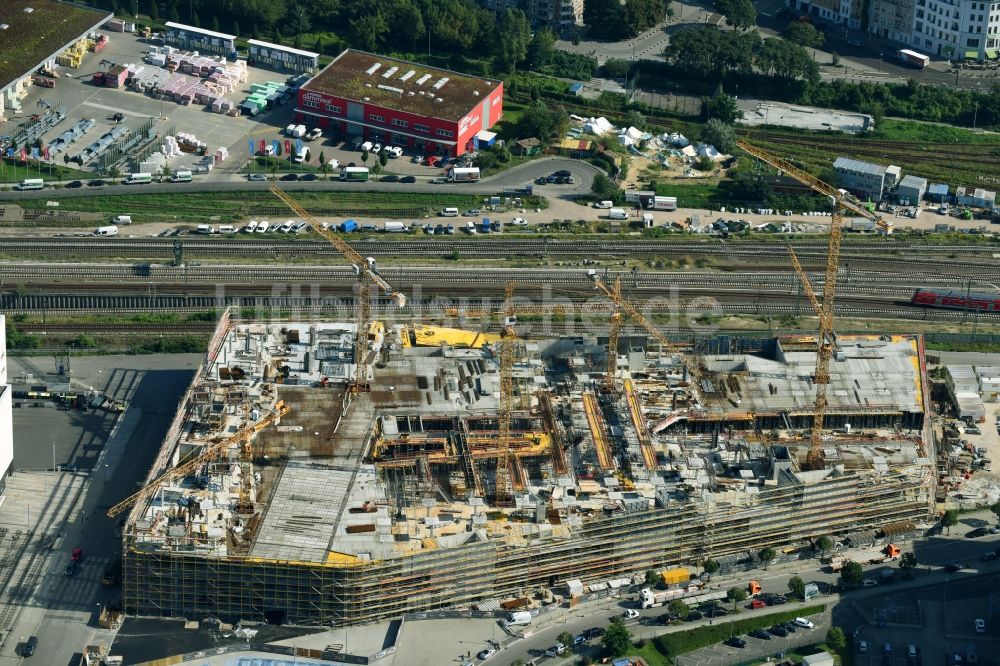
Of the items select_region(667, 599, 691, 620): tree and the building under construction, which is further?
select_region(667, 599, 691, 620): tree

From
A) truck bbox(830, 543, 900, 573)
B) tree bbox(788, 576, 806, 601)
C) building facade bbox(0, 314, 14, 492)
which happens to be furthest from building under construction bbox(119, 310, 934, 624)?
building facade bbox(0, 314, 14, 492)

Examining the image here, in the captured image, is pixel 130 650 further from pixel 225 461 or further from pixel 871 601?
pixel 871 601

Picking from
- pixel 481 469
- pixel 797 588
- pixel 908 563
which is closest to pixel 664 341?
pixel 481 469

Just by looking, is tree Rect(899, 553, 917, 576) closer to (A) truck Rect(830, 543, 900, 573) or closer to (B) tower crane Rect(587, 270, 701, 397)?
(A) truck Rect(830, 543, 900, 573)

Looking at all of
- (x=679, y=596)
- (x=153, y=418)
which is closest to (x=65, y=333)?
(x=153, y=418)

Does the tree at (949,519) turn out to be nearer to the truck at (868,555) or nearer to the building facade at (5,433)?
the truck at (868,555)

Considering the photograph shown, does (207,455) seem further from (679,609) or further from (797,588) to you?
(797,588)
